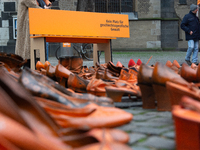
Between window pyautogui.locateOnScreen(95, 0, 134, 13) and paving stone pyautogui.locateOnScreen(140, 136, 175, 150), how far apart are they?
17.9 metres

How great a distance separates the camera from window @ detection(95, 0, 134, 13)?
60.7 feet

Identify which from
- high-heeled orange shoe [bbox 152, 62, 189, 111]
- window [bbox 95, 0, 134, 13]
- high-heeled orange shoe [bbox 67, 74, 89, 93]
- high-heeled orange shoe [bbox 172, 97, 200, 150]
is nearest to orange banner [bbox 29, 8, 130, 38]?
high-heeled orange shoe [bbox 67, 74, 89, 93]

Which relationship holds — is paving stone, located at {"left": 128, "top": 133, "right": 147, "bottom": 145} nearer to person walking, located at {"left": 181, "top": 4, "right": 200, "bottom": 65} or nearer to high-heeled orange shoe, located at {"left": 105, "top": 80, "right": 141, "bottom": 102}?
high-heeled orange shoe, located at {"left": 105, "top": 80, "right": 141, "bottom": 102}

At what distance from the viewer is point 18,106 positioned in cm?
107

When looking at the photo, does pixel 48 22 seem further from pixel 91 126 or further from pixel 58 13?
pixel 91 126

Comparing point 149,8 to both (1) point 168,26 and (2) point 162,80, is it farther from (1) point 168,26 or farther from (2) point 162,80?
(2) point 162,80

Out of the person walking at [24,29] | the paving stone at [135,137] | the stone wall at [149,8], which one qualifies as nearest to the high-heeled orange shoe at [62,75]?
the paving stone at [135,137]

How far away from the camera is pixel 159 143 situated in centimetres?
119

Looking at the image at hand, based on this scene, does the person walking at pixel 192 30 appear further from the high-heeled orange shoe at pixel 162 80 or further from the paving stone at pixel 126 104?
the high-heeled orange shoe at pixel 162 80

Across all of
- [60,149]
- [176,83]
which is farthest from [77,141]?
[176,83]

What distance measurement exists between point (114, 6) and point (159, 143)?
18206mm

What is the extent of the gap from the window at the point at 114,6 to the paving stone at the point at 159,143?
58.7 ft

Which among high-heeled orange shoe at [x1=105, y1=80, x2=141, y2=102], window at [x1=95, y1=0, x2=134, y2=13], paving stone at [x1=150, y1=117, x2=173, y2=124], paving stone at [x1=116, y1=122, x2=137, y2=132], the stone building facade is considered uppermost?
window at [x1=95, y1=0, x2=134, y2=13]

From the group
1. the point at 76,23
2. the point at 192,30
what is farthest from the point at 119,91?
the point at 192,30
